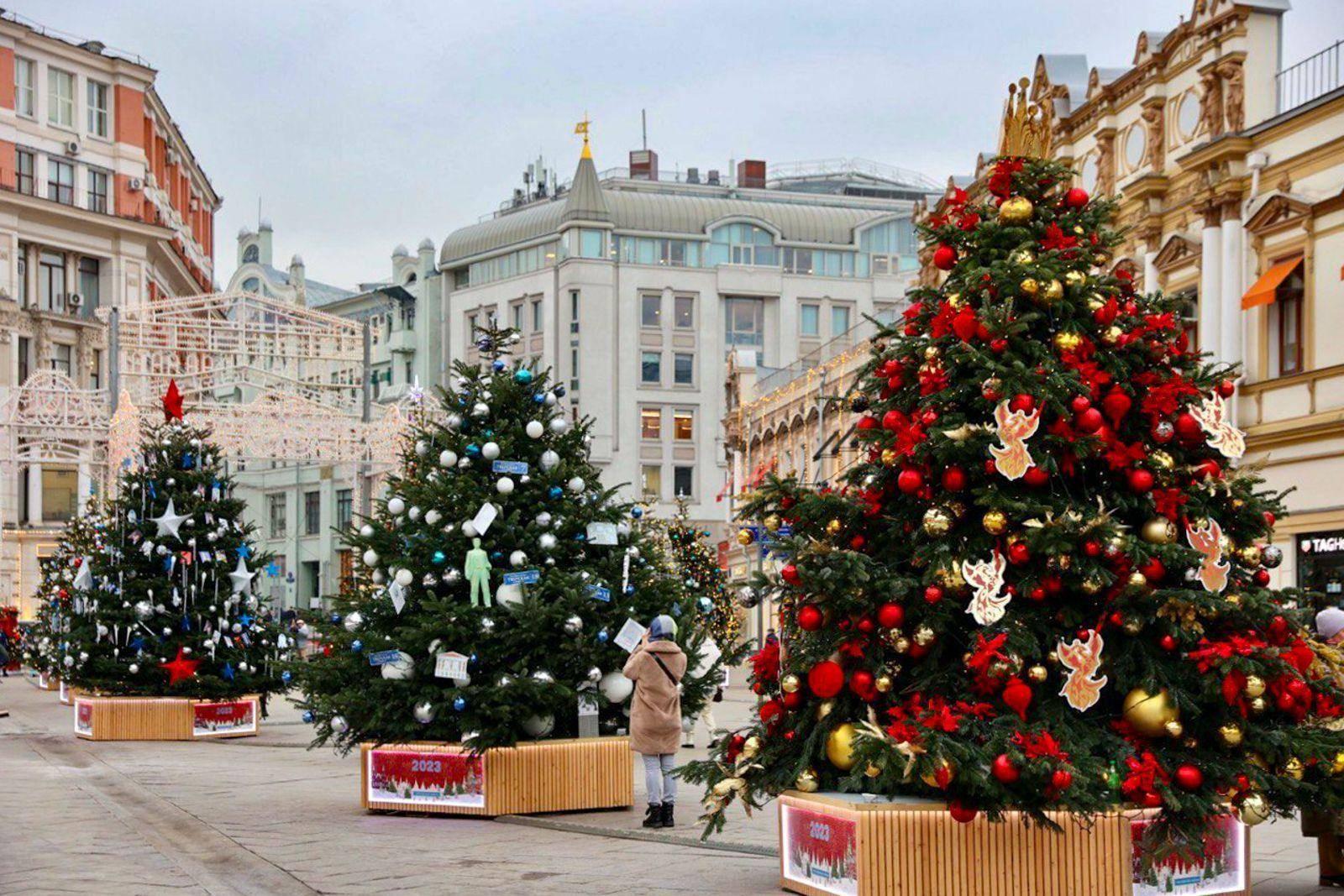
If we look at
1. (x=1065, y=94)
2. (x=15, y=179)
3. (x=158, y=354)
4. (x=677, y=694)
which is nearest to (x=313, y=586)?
(x=15, y=179)

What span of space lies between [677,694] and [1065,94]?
23.3 m

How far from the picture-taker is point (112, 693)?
1000 inches

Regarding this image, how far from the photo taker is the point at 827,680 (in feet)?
32.6

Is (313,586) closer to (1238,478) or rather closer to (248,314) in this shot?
(248,314)

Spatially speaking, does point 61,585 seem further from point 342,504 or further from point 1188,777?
point 342,504

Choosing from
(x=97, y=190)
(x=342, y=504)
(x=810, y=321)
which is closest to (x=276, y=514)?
(x=342, y=504)

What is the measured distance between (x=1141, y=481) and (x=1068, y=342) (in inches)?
33.3

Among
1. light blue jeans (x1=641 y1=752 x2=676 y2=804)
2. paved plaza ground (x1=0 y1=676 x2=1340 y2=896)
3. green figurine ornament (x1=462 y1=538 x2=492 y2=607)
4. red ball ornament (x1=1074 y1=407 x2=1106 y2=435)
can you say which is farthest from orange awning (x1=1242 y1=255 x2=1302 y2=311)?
red ball ornament (x1=1074 y1=407 x2=1106 y2=435)

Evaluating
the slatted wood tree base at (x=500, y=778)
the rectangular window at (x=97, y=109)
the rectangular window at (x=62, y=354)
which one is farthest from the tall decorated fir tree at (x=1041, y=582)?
the rectangular window at (x=97, y=109)

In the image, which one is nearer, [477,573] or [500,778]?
[500,778]

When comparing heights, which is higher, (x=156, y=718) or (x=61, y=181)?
(x=61, y=181)

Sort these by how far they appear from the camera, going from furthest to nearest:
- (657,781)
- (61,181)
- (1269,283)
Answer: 1. (61,181)
2. (1269,283)
3. (657,781)

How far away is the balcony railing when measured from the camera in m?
27.0

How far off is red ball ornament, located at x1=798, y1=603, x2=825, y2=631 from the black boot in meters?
4.21
